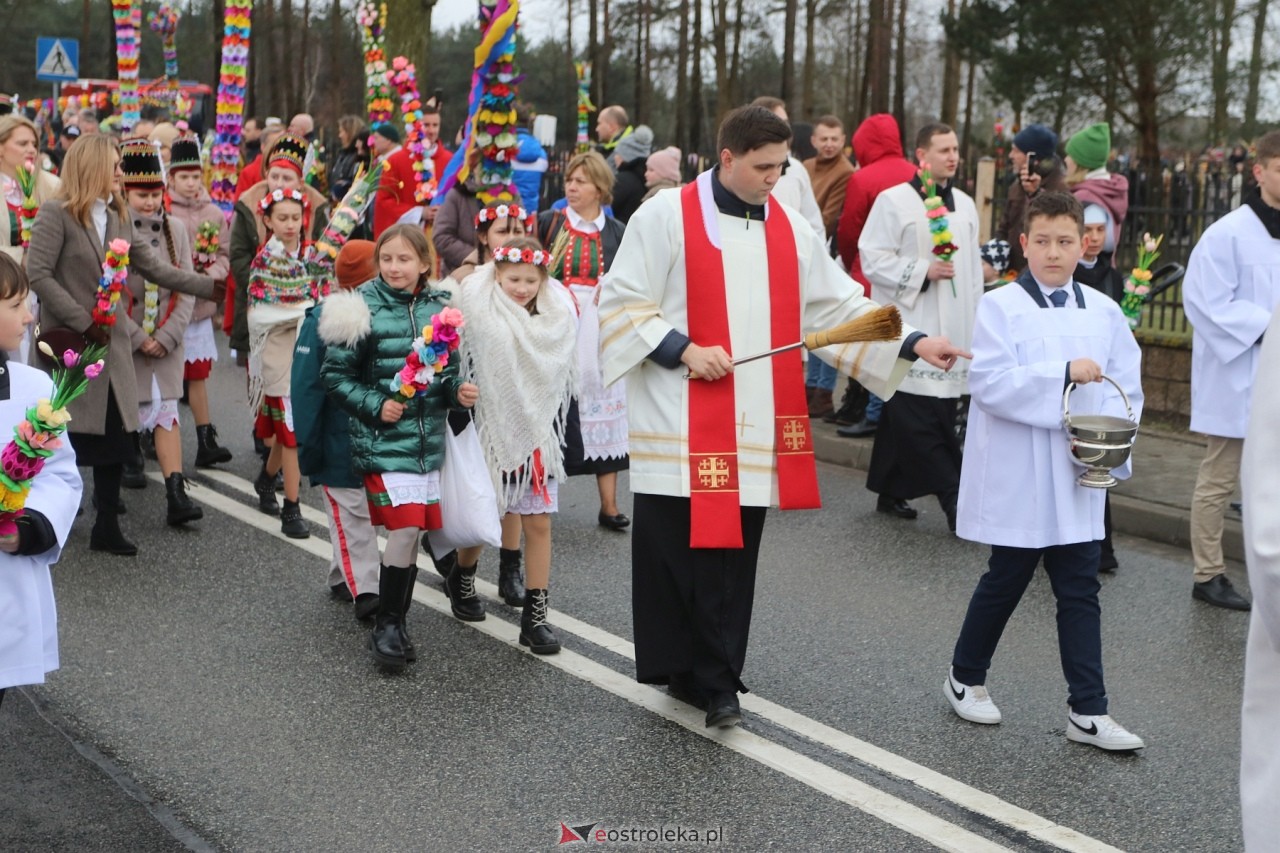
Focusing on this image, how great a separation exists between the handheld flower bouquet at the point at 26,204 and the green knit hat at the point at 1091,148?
18.3ft

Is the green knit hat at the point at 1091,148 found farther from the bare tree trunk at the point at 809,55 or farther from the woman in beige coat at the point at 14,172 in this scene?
the bare tree trunk at the point at 809,55

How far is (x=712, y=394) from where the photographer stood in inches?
209

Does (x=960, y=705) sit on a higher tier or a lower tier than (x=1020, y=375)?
lower

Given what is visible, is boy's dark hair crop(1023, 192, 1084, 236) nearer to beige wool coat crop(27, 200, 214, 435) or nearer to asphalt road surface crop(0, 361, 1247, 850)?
asphalt road surface crop(0, 361, 1247, 850)

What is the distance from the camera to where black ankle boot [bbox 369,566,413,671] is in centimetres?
591

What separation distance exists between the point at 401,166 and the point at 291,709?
7499 mm

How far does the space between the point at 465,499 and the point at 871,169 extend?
178 inches

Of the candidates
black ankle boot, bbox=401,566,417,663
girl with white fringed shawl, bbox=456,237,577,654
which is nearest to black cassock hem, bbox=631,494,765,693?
girl with white fringed shawl, bbox=456,237,577,654

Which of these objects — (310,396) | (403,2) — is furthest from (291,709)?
(403,2)

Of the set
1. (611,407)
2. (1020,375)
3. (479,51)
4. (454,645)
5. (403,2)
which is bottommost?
(454,645)

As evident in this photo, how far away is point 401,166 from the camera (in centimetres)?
1237

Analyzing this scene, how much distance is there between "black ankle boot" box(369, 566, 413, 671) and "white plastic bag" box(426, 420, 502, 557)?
0.22m

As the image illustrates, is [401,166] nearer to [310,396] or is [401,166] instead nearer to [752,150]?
[310,396]

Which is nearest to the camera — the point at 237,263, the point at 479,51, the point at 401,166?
the point at 237,263
